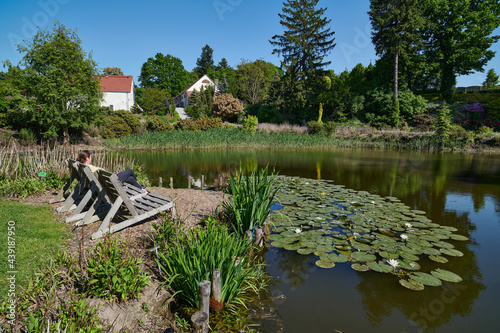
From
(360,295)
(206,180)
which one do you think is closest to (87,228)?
(360,295)

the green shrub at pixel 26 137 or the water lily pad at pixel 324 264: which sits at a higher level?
the green shrub at pixel 26 137

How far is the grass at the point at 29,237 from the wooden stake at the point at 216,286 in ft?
6.48

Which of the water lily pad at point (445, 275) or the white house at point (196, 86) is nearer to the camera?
the water lily pad at point (445, 275)

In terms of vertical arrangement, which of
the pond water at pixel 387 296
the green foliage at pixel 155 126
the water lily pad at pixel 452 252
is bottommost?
the pond water at pixel 387 296

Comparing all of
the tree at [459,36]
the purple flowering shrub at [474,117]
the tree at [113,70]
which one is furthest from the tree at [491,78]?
the tree at [113,70]

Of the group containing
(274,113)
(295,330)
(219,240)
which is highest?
(274,113)

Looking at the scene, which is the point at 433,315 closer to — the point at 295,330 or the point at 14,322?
the point at 295,330

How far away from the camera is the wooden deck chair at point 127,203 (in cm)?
398

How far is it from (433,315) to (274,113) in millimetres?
33144

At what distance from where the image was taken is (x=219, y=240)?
11.1ft

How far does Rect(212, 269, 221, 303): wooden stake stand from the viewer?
9.48ft

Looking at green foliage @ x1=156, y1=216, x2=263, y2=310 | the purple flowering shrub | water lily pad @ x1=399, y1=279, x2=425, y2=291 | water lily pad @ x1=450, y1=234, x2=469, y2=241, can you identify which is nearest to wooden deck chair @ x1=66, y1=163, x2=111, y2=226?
green foliage @ x1=156, y1=216, x2=263, y2=310

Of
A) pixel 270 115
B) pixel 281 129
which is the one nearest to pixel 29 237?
pixel 281 129

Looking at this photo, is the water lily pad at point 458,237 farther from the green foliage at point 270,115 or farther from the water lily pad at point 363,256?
the green foliage at point 270,115
